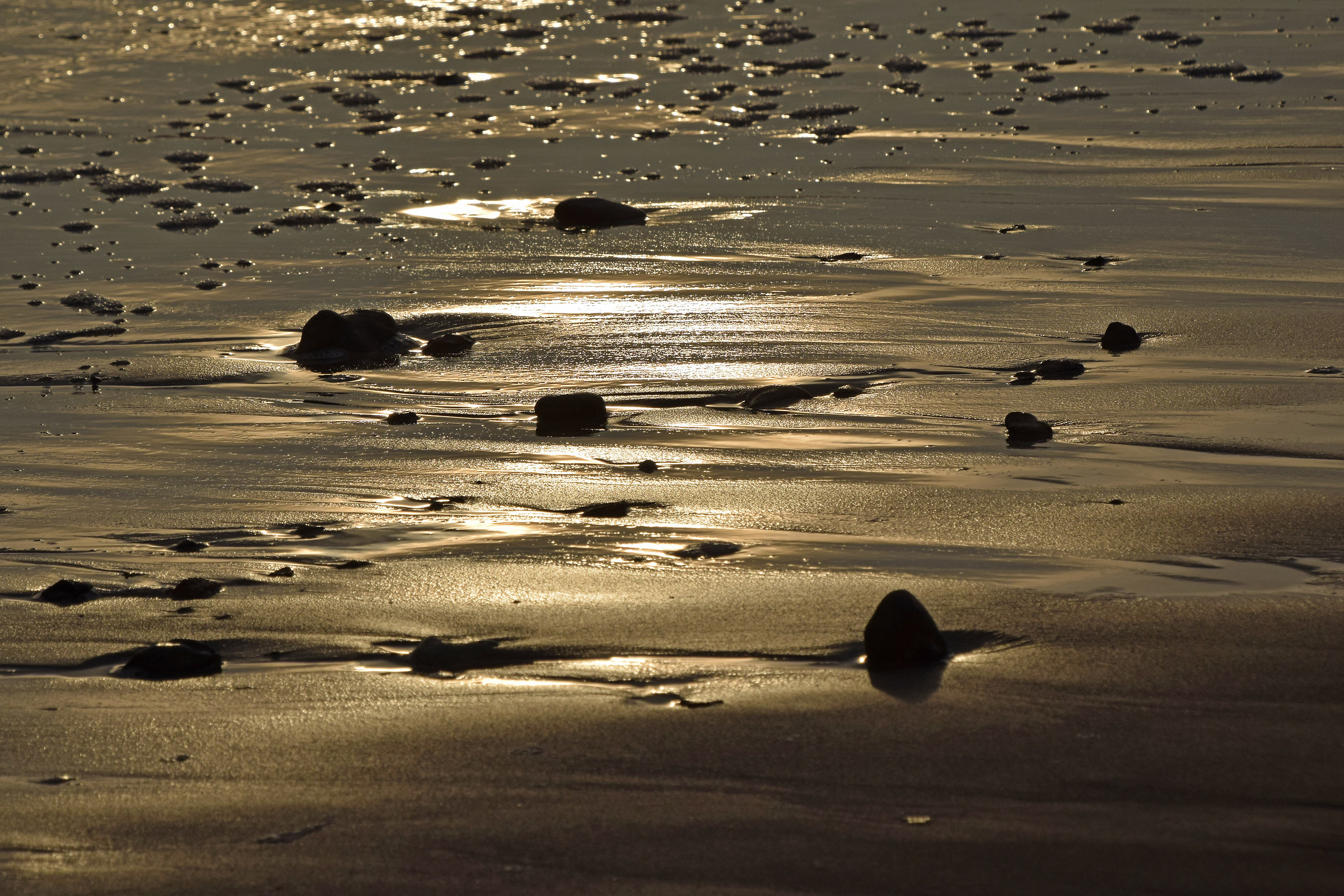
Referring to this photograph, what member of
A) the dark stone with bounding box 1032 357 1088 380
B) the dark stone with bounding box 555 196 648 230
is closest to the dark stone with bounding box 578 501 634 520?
the dark stone with bounding box 1032 357 1088 380

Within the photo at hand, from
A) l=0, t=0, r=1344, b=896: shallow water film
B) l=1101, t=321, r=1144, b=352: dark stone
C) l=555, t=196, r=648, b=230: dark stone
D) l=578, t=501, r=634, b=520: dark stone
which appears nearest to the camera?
l=0, t=0, r=1344, b=896: shallow water film

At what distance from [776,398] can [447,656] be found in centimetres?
301

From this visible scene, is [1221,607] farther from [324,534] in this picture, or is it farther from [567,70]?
[567,70]

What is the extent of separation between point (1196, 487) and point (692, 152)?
8225 mm

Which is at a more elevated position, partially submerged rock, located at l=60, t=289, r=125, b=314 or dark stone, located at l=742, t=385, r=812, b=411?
partially submerged rock, located at l=60, t=289, r=125, b=314

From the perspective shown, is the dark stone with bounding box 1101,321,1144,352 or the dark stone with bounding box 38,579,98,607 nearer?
the dark stone with bounding box 38,579,98,607

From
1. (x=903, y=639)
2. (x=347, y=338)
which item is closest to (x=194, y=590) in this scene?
(x=903, y=639)

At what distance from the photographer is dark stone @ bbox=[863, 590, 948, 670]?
3.71m

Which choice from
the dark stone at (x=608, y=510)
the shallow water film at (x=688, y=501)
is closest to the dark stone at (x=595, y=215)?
the shallow water film at (x=688, y=501)

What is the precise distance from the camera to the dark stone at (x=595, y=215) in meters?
10.7

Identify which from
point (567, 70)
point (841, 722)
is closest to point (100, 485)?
point (841, 722)

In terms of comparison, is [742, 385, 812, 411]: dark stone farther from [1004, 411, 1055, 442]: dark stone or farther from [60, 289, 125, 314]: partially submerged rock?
[60, 289, 125, 314]: partially submerged rock

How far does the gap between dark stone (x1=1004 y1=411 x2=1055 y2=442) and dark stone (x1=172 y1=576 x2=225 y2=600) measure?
3.11 meters

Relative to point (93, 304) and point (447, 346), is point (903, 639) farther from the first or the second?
point (93, 304)
